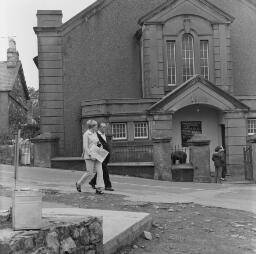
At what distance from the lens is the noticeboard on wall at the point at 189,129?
82.6ft

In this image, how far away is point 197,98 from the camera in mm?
23688

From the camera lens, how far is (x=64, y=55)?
82.3ft

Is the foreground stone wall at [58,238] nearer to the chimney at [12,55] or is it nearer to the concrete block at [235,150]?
the concrete block at [235,150]

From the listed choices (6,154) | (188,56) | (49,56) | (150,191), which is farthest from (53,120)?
(150,191)

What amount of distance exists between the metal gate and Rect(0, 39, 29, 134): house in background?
19.9m

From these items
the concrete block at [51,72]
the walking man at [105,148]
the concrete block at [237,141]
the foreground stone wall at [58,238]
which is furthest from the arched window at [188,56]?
the foreground stone wall at [58,238]

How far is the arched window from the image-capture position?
26.0 m

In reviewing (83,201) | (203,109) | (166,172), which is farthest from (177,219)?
(203,109)

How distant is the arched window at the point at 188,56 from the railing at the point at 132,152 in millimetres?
A: 6342

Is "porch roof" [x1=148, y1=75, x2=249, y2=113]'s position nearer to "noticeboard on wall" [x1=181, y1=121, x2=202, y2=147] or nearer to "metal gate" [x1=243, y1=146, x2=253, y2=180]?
"noticeboard on wall" [x1=181, y1=121, x2=202, y2=147]

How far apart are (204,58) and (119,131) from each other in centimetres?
619

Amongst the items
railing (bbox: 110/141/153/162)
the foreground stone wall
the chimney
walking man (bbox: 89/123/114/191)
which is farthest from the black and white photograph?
the chimney

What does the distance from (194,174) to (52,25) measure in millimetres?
10764

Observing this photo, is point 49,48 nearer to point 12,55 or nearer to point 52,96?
point 52,96
